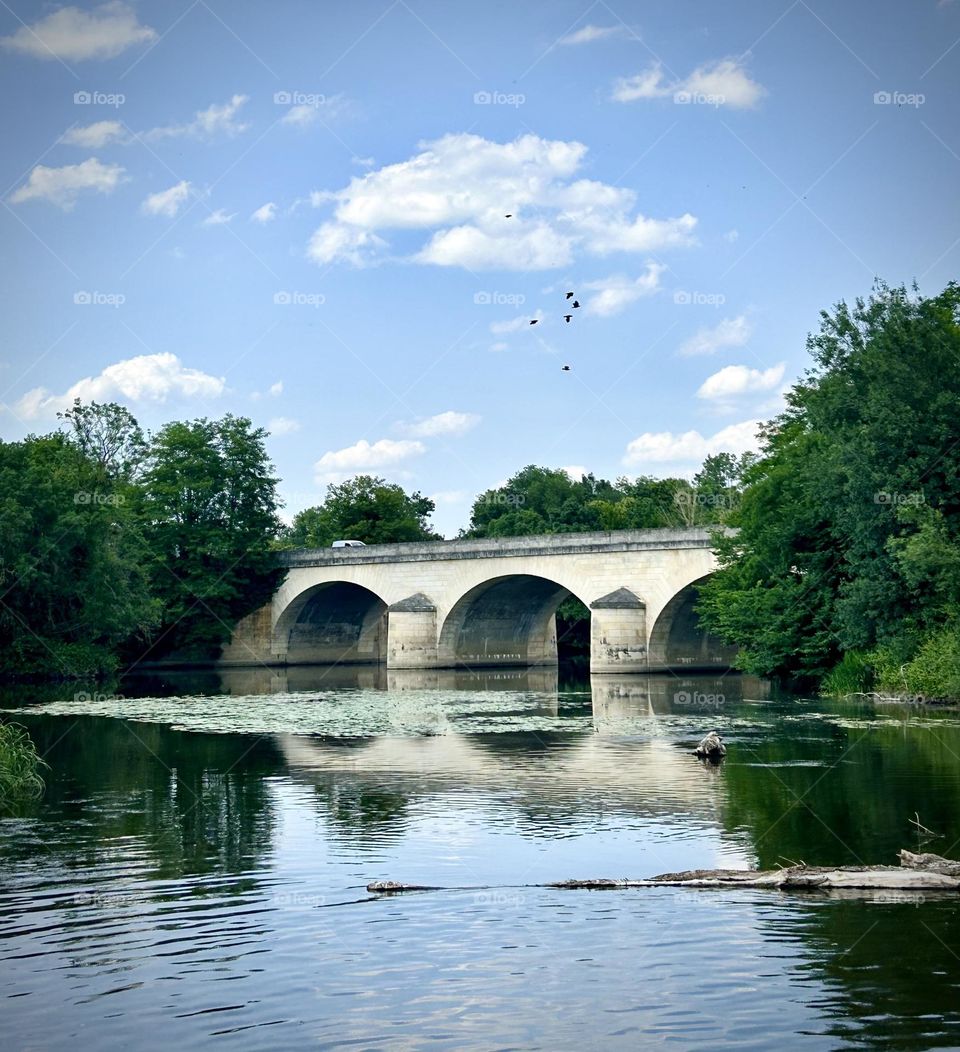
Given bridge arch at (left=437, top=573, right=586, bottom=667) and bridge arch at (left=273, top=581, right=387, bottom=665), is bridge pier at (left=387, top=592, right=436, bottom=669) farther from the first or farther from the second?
bridge arch at (left=273, top=581, right=387, bottom=665)

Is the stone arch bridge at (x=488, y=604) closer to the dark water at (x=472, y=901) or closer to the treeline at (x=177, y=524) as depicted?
the treeline at (x=177, y=524)

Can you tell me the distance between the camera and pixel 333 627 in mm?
74875

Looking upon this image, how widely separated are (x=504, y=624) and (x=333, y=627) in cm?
1251

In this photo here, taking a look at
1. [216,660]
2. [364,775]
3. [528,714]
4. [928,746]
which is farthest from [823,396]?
[216,660]

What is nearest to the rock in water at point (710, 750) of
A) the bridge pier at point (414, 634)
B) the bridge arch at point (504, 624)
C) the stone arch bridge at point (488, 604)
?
the stone arch bridge at point (488, 604)

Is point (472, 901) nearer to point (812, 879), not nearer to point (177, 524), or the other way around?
point (812, 879)

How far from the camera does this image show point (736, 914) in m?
11.9

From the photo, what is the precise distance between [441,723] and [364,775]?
31.5ft

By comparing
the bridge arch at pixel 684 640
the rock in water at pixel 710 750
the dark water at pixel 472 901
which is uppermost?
the bridge arch at pixel 684 640

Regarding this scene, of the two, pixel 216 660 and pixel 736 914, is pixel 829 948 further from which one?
pixel 216 660

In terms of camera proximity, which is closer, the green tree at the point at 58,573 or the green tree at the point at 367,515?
the green tree at the point at 58,573

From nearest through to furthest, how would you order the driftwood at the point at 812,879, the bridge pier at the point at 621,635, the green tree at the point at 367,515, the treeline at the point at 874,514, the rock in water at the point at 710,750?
the driftwood at the point at 812,879
the rock in water at the point at 710,750
the treeline at the point at 874,514
the bridge pier at the point at 621,635
the green tree at the point at 367,515

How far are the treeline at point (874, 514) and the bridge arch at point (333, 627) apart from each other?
109 ft

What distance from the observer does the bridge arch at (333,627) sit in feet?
233
